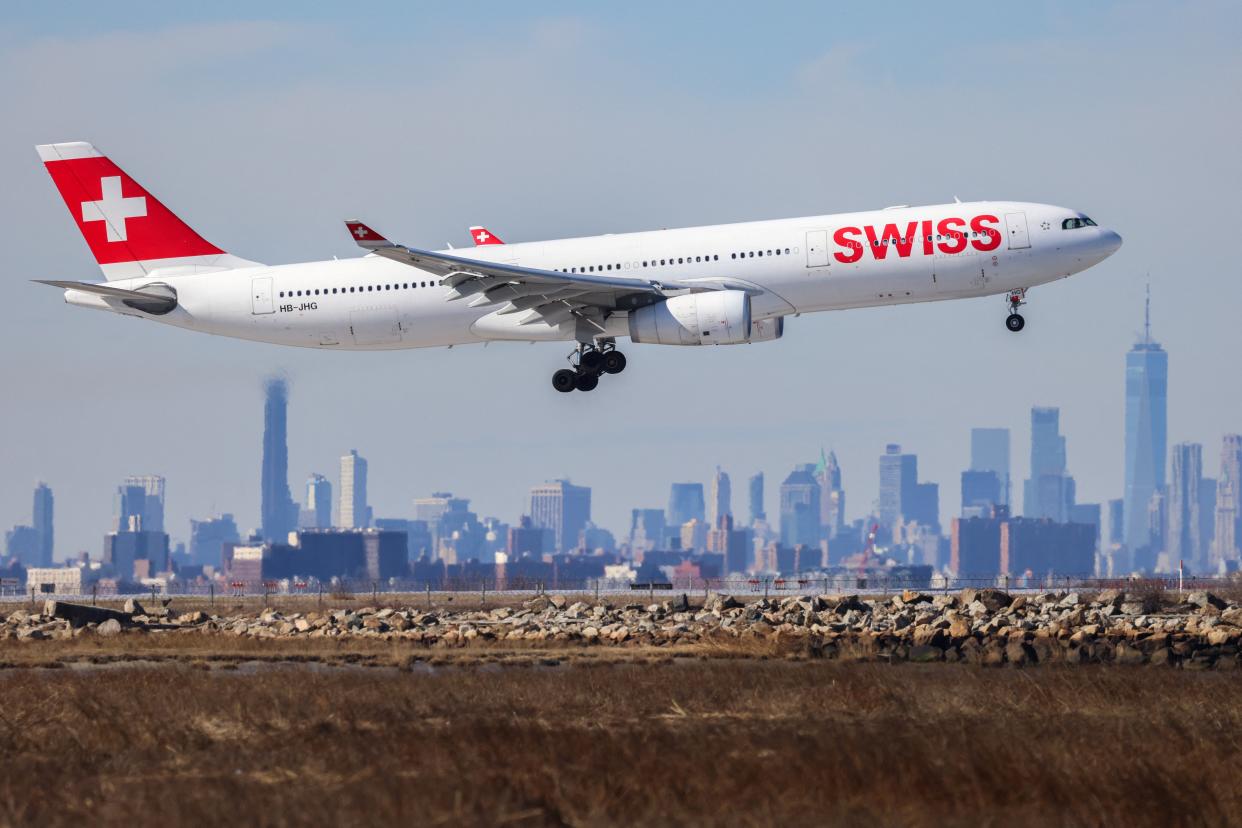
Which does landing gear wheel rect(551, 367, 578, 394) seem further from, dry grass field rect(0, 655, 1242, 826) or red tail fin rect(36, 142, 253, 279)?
dry grass field rect(0, 655, 1242, 826)

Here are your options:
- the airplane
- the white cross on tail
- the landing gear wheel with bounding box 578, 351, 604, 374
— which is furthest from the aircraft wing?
the white cross on tail

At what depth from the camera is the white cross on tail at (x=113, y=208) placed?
53.6 m

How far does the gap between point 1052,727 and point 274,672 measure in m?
14.1

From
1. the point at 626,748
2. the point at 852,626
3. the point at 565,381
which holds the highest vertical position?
the point at 565,381

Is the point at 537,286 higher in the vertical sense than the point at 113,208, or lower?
lower

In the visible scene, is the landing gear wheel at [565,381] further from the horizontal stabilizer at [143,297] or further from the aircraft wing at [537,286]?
the horizontal stabilizer at [143,297]

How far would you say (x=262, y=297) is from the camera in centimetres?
5031

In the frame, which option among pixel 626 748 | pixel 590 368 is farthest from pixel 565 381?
pixel 626 748

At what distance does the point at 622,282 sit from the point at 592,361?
388 centimetres

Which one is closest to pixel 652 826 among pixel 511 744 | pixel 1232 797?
pixel 511 744

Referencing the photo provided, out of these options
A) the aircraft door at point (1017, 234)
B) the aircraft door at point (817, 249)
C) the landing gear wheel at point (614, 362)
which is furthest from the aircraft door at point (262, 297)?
the aircraft door at point (1017, 234)

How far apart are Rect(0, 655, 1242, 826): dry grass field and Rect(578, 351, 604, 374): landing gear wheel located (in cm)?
2036

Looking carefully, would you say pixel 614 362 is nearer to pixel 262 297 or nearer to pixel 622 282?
pixel 622 282

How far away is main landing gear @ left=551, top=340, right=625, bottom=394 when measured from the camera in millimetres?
48812
